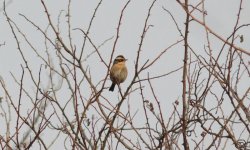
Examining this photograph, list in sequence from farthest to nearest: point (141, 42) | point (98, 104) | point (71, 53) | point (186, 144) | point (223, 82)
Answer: point (71, 53)
point (98, 104)
point (141, 42)
point (223, 82)
point (186, 144)

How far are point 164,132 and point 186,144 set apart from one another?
37 cm

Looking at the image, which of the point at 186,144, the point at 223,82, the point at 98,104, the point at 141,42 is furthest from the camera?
the point at 98,104

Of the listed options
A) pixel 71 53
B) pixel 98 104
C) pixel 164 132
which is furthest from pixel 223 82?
pixel 71 53

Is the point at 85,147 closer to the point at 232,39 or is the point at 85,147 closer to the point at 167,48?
the point at 167,48

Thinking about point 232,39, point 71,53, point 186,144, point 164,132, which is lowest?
point 186,144

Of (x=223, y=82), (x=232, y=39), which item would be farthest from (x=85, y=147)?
(x=232, y=39)

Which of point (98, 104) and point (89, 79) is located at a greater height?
point (89, 79)

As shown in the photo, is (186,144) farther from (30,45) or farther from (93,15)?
(30,45)

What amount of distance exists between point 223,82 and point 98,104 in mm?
845

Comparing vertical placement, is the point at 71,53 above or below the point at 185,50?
above

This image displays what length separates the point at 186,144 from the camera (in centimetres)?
238

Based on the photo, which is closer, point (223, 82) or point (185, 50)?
point (185, 50)

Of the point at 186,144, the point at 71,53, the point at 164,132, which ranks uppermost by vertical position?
the point at 71,53

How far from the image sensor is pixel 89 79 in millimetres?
3283
